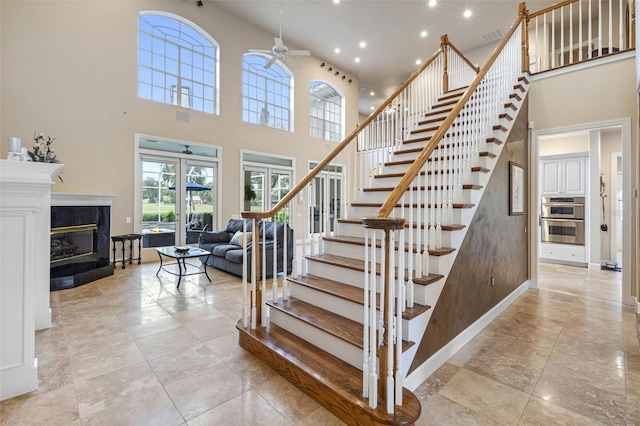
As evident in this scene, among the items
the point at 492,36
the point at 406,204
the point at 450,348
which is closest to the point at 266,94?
the point at 492,36

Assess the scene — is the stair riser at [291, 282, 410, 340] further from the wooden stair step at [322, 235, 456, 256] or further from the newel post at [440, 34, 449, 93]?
the newel post at [440, 34, 449, 93]

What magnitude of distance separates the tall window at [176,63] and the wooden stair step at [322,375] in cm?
598

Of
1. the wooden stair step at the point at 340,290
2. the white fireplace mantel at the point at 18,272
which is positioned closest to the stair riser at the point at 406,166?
the wooden stair step at the point at 340,290

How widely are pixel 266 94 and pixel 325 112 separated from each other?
233 cm

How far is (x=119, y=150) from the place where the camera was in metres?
5.79

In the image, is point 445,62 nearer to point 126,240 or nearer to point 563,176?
point 563,176

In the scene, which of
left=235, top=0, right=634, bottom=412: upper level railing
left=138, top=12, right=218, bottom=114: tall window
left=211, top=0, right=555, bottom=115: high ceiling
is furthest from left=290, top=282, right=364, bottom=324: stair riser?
left=211, top=0, right=555, bottom=115: high ceiling

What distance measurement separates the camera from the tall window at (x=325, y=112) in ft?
31.0

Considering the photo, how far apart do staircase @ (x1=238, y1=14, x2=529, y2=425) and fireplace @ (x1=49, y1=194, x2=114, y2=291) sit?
11.3 ft

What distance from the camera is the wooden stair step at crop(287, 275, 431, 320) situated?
2021 millimetres

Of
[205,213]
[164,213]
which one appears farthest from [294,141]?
[164,213]

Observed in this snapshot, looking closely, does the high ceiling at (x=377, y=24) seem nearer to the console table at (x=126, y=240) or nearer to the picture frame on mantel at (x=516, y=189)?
the picture frame on mantel at (x=516, y=189)

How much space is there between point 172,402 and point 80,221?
4452mm

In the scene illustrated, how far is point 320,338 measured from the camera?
2230mm
